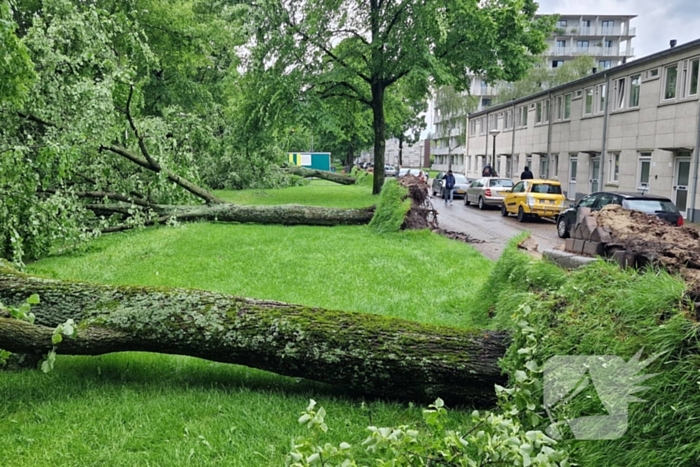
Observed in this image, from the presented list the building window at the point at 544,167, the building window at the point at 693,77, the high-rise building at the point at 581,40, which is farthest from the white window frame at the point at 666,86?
the high-rise building at the point at 581,40

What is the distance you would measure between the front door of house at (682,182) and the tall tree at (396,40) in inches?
285

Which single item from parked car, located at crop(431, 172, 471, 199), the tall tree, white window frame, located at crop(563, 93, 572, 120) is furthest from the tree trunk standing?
white window frame, located at crop(563, 93, 572, 120)

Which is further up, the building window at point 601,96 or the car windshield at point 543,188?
the building window at point 601,96

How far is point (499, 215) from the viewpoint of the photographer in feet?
80.1

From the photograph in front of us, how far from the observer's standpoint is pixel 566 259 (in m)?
4.77

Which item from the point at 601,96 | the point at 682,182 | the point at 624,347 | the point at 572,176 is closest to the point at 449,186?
the point at 572,176

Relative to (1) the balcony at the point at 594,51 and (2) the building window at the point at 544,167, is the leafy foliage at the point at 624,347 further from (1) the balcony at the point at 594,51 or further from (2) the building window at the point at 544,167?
(1) the balcony at the point at 594,51

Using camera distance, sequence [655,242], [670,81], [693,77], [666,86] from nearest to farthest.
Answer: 1. [655,242]
2. [693,77]
3. [670,81]
4. [666,86]

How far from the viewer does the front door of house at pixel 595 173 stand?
2843 centimetres

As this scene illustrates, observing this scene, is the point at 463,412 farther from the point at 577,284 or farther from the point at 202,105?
the point at 202,105

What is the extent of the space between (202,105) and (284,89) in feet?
22.4

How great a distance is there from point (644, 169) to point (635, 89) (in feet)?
12.6

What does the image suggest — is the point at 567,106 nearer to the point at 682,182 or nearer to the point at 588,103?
the point at 588,103

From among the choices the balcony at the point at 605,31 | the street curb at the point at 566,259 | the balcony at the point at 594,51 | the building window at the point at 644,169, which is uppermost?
the balcony at the point at 605,31
